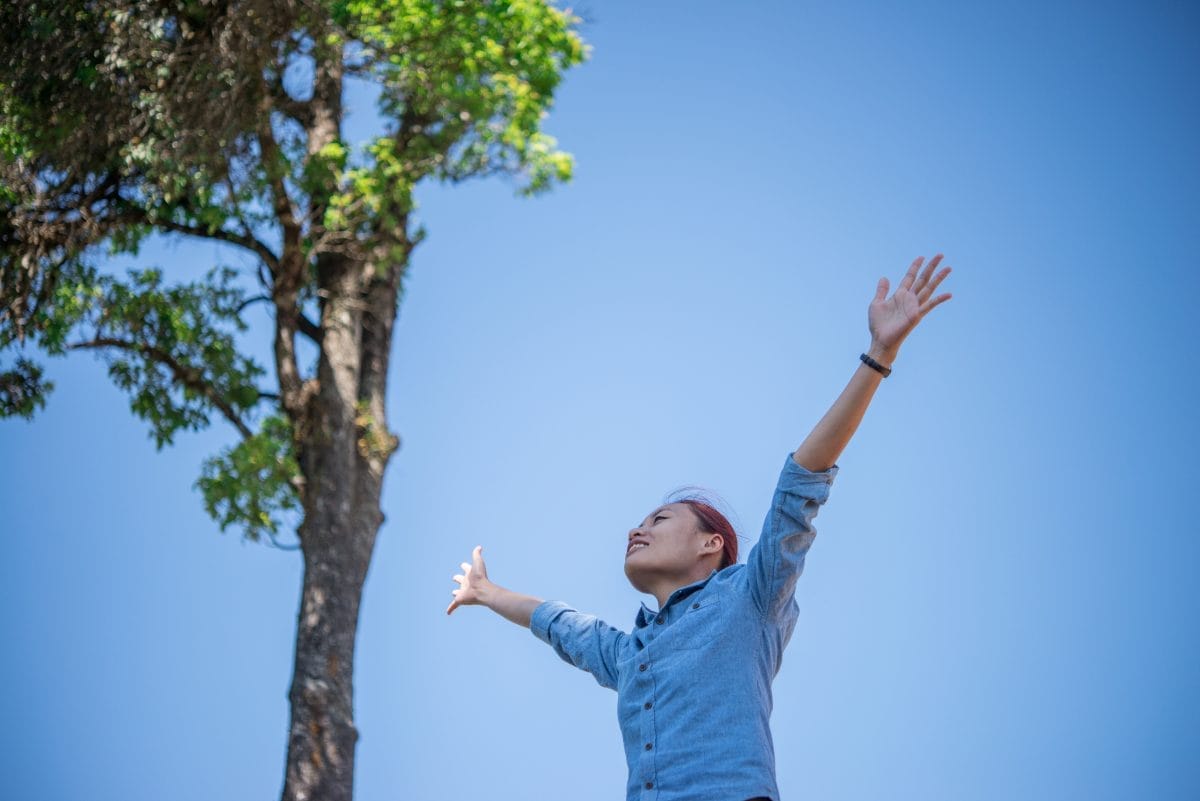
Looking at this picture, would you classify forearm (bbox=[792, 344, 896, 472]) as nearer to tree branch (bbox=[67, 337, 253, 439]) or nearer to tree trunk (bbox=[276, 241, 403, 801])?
tree trunk (bbox=[276, 241, 403, 801])

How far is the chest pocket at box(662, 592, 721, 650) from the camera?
279 cm

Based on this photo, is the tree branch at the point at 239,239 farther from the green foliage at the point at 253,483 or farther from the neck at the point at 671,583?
the neck at the point at 671,583

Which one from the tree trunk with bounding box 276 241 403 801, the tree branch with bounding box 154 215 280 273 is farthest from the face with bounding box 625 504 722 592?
the tree branch with bounding box 154 215 280 273

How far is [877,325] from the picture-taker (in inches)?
107

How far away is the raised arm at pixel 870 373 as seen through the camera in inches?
105

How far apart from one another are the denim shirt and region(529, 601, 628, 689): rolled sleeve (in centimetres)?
15

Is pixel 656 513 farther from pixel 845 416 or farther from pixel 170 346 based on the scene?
pixel 170 346

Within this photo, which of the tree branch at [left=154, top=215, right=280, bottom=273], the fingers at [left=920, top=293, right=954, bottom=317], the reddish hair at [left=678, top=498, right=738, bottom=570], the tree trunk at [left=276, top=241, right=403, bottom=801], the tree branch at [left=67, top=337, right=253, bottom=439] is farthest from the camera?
the tree branch at [left=154, top=215, right=280, bottom=273]

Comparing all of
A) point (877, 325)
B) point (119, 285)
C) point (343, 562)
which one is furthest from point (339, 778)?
point (877, 325)

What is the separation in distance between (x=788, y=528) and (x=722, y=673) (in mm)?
365

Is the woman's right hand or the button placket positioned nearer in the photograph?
the button placket

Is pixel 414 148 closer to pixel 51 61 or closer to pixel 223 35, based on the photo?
pixel 223 35

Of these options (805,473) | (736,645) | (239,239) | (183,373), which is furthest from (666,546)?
(239,239)

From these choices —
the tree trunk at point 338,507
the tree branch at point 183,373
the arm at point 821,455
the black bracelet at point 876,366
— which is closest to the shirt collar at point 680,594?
the arm at point 821,455
